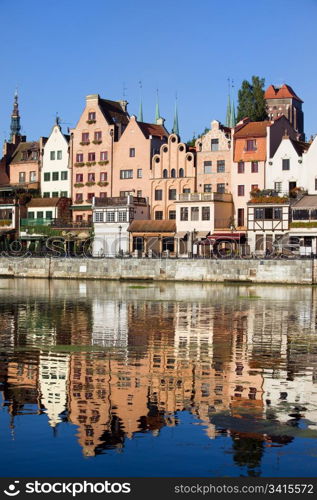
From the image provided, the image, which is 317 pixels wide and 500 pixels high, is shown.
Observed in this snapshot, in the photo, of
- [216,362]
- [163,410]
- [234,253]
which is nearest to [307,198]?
[234,253]

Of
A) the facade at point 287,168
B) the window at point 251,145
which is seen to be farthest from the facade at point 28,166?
the facade at point 287,168

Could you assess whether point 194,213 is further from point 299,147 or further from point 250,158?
point 299,147

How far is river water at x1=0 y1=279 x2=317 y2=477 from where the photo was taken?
758 inches

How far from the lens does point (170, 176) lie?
100188mm

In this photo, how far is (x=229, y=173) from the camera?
96688 millimetres

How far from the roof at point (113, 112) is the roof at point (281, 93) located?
44302 millimetres

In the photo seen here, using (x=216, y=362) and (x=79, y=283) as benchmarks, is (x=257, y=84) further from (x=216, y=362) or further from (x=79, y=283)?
(x=216, y=362)

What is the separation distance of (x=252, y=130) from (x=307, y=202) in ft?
39.9

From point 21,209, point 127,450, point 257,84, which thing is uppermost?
point 257,84

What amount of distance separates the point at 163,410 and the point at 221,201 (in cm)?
7211

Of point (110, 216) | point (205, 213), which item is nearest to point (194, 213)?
point (205, 213)

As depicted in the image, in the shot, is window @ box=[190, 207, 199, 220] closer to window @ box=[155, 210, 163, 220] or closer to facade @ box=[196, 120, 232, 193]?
facade @ box=[196, 120, 232, 193]

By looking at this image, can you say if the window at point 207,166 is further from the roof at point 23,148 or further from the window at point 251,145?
the roof at point 23,148

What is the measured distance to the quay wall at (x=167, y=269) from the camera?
75.9 meters
